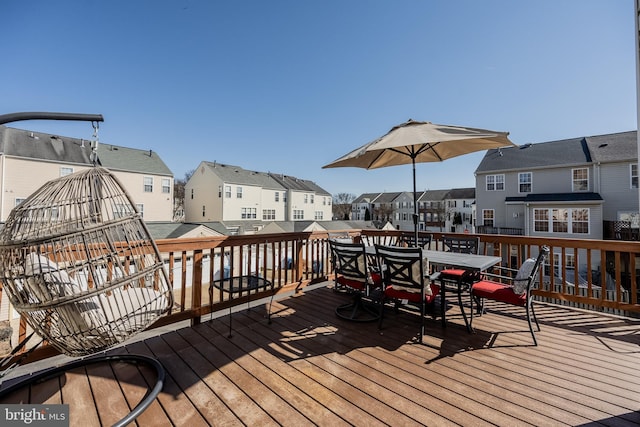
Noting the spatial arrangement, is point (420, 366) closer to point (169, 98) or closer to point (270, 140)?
point (169, 98)

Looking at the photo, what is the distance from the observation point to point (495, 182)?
683 inches

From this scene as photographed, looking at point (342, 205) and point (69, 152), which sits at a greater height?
point (69, 152)

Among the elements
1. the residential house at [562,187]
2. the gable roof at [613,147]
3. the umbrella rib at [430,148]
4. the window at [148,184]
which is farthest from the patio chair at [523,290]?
the window at [148,184]

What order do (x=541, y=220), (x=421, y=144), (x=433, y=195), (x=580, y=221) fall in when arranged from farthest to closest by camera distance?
1. (x=433, y=195)
2. (x=541, y=220)
3. (x=580, y=221)
4. (x=421, y=144)

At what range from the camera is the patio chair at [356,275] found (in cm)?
324

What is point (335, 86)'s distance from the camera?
8688mm

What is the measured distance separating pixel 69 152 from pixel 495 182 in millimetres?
30485

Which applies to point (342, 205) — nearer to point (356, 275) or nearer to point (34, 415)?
point (356, 275)

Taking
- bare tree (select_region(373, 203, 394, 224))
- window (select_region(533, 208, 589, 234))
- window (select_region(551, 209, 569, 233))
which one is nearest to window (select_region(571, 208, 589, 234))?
window (select_region(533, 208, 589, 234))

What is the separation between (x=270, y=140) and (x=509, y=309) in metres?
17.9

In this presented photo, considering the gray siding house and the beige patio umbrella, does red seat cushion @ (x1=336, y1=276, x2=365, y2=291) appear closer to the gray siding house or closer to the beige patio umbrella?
the beige patio umbrella

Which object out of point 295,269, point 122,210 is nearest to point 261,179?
point 295,269

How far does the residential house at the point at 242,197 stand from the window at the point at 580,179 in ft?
78.0

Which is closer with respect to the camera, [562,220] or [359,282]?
[359,282]
